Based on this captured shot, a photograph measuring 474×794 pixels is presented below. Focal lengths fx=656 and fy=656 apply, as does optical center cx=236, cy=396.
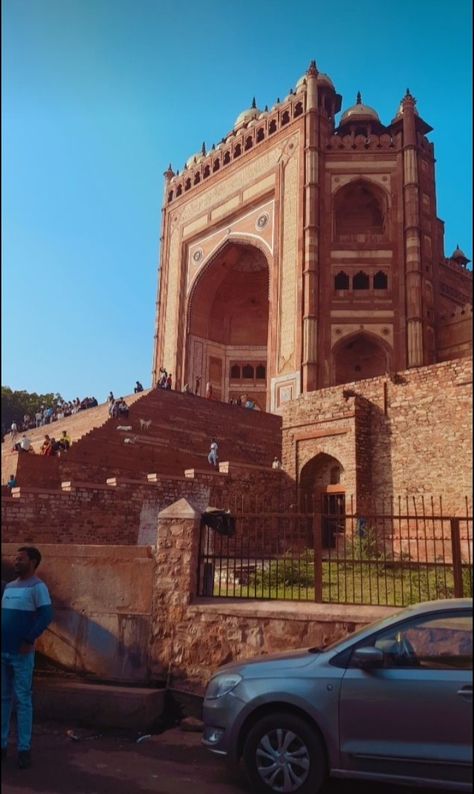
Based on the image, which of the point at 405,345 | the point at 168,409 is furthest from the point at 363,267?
the point at 168,409

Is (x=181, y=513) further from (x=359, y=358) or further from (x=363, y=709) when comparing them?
(x=359, y=358)

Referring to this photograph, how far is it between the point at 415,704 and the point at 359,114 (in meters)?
34.4

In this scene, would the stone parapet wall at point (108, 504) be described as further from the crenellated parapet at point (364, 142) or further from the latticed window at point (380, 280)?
the crenellated parapet at point (364, 142)

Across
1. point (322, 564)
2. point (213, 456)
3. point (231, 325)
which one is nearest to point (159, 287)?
point (231, 325)

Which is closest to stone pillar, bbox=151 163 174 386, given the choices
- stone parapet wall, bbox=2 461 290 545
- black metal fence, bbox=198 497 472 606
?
stone parapet wall, bbox=2 461 290 545

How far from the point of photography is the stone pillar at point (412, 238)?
2852 centimetres

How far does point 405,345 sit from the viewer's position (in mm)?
28719

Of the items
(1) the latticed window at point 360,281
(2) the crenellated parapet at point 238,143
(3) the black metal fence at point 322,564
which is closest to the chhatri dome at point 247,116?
(2) the crenellated parapet at point 238,143

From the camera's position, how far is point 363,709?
420 cm

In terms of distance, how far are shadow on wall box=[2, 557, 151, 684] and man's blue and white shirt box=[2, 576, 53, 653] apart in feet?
6.71

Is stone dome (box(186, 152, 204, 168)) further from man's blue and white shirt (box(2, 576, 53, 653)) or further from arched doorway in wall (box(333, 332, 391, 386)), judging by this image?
man's blue and white shirt (box(2, 576, 53, 653))

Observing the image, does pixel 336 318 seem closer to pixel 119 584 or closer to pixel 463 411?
pixel 463 411

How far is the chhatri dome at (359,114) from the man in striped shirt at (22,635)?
109ft

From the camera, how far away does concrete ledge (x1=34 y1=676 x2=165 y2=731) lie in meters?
6.61
